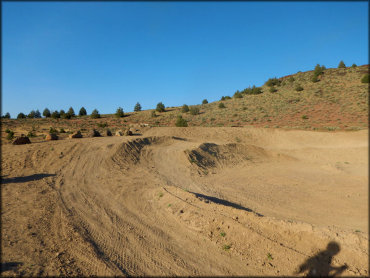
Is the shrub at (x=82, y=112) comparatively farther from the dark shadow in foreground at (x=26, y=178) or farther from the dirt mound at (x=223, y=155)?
the dark shadow in foreground at (x=26, y=178)

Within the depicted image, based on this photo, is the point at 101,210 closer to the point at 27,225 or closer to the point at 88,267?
the point at 27,225

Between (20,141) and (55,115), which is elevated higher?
(55,115)

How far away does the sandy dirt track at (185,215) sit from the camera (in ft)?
16.2

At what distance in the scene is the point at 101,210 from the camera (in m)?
8.03

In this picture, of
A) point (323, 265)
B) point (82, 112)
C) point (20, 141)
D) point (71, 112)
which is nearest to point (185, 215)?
point (323, 265)

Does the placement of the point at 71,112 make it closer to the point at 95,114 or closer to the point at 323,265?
the point at 95,114

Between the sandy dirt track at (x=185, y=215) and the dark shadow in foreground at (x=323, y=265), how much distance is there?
0.03 metres

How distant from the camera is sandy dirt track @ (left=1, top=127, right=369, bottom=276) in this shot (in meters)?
4.94

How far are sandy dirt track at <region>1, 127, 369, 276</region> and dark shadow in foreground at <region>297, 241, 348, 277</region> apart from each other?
0.03 m

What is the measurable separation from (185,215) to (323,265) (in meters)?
4.44

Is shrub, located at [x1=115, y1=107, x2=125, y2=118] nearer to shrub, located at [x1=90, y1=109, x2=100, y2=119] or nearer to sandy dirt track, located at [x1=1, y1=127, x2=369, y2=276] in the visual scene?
shrub, located at [x1=90, y1=109, x2=100, y2=119]

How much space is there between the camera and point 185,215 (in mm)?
7527

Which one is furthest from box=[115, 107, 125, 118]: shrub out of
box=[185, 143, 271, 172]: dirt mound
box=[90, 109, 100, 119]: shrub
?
box=[185, 143, 271, 172]: dirt mound

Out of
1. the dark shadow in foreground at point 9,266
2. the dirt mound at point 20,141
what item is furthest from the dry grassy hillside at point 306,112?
the dark shadow in foreground at point 9,266
